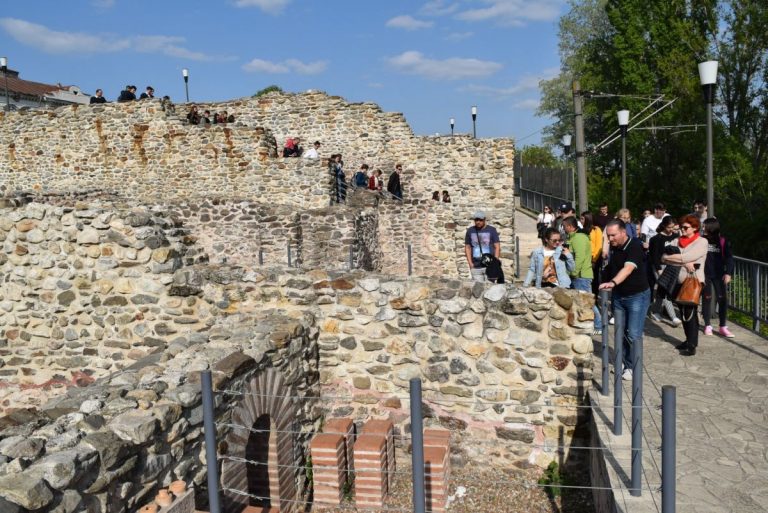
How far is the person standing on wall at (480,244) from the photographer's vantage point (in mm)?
9578

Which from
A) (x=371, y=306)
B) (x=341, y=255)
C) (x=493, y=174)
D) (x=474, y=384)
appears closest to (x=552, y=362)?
(x=474, y=384)

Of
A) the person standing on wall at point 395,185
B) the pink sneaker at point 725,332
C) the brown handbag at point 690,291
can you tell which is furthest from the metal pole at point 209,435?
the person standing on wall at point 395,185

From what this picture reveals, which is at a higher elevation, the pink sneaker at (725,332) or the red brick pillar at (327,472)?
the pink sneaker at (725,332)

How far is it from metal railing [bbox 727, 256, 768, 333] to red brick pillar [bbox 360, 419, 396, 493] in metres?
5.44

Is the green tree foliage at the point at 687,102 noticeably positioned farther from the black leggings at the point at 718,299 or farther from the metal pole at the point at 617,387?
the metal pole at the point at 617,387

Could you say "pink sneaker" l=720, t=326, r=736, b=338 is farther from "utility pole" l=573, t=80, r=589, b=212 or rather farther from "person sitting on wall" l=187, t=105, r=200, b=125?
"person sitting on wall" l=187, t=105, r=200, b=125

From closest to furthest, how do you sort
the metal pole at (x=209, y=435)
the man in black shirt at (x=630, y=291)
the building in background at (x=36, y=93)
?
Answer: the metal pole at (x=209, y=435) → the man in black shirt at (x=630, y=291) → the building in background at (x=36, y=93)

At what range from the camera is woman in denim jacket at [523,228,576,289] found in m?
8.21

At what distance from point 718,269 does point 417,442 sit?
267 inches

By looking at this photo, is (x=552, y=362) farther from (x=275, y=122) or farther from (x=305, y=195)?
(x=275, y=122)

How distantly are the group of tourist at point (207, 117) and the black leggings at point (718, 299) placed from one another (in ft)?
49.1

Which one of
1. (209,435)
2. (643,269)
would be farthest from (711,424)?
(209,435)

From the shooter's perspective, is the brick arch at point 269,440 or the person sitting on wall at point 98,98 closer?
the brick arch at point 269,440

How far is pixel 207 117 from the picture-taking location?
20.9m
